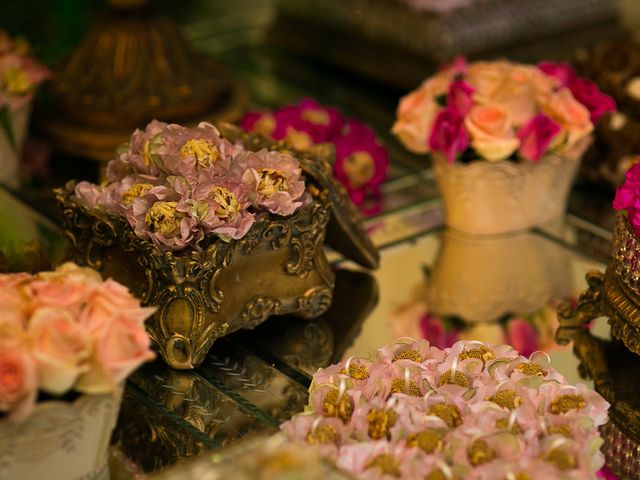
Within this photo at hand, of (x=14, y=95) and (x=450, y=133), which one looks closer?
(x=450, y=133)

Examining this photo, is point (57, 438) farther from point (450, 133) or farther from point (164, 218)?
point (450, 133)

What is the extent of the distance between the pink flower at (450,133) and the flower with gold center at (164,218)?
0.49 meters

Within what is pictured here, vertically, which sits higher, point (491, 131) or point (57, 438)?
point (491, 131)

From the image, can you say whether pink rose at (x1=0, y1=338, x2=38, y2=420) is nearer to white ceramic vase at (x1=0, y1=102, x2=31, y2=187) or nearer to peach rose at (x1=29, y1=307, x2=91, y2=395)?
peach rose at (x1=29, y1=307, x2=91, y2=395)

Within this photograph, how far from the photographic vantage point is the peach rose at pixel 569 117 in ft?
5.65

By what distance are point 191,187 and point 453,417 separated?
377mm

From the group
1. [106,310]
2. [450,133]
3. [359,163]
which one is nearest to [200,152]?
[106,310]

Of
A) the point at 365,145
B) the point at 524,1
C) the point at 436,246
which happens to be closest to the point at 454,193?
the point at 436,246

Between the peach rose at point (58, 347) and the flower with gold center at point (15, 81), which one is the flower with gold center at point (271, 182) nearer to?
the peach rose at point (58, 347)

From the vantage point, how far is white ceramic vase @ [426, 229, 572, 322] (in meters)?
1.66

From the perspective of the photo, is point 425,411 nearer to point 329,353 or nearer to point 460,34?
point 329,353

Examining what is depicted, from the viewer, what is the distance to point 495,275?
68.2 inches

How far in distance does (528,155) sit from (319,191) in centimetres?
36

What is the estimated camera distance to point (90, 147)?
203cm
